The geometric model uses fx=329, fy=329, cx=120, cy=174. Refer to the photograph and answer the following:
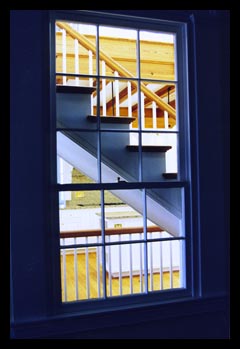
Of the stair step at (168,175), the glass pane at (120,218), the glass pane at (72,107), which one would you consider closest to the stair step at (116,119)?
the glass pane at (72,107)

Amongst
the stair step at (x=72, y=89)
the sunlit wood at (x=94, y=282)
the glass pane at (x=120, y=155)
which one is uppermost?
the stair step at (x=72, y=89)

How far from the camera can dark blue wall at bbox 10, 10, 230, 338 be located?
2.16 metres

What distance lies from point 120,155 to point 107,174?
0.34 meters

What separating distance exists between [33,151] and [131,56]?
1.75m

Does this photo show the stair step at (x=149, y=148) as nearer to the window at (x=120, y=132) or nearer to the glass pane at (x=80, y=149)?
the window at (x=120, y=132)

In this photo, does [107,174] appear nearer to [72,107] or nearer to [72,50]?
[72,107]

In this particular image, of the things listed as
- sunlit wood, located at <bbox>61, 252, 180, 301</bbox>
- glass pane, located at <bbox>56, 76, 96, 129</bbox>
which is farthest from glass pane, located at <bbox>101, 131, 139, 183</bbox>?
sunlit wood, located at <bbox>61, 252, 180, 301</bbox>

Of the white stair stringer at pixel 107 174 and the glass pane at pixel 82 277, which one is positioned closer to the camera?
the white stair stringer at pixel 107 174

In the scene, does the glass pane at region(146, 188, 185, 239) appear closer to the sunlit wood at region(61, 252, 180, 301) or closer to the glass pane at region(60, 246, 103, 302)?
the glass pane at region(60, 246, 103, 302)

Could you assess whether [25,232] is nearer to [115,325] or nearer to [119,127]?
[115,325]

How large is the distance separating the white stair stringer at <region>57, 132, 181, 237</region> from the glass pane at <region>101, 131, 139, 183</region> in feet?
0.33

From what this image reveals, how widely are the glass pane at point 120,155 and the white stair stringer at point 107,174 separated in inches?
3.9

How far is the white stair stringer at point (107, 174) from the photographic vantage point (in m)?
3.06
